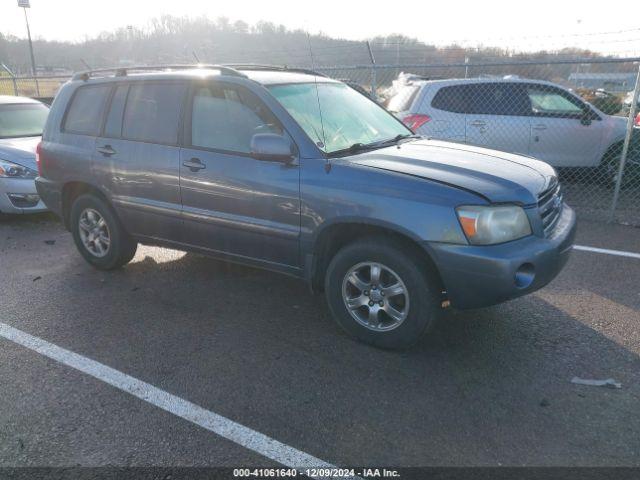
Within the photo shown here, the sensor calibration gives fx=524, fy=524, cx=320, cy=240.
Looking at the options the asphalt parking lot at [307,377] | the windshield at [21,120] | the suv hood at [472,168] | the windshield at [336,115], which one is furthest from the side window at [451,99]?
the windshield at [21,120]

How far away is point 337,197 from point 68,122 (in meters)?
3.13

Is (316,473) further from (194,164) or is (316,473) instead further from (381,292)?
(194,164)

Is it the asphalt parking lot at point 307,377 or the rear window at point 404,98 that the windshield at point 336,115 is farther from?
the rear window at point 404,98

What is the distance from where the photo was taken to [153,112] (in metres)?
4.42

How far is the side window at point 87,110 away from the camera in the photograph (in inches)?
189

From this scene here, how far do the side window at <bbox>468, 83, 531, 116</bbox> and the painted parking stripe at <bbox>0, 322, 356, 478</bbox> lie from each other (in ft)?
21.5

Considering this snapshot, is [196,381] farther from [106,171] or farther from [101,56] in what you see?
[101,56]

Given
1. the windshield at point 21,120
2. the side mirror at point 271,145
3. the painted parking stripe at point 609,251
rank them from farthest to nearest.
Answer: the windshield at point 21,120
the painted parking stripe at point 609,251
the side mirror at point 271,145

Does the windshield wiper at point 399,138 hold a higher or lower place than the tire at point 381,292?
higher

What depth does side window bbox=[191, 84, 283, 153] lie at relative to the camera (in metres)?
3.83

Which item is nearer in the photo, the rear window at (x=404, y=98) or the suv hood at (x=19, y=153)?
the suv hood at (x=19, y=153)

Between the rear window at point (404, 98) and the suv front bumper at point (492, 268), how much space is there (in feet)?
17.0

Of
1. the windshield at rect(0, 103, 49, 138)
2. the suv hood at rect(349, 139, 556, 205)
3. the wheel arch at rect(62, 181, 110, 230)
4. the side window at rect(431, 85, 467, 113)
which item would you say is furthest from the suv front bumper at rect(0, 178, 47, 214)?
the side window at rect(431, 85, 467, 113)

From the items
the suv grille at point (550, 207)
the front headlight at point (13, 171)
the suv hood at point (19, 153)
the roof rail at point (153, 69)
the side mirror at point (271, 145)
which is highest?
the roof rail at point (153, 69)
